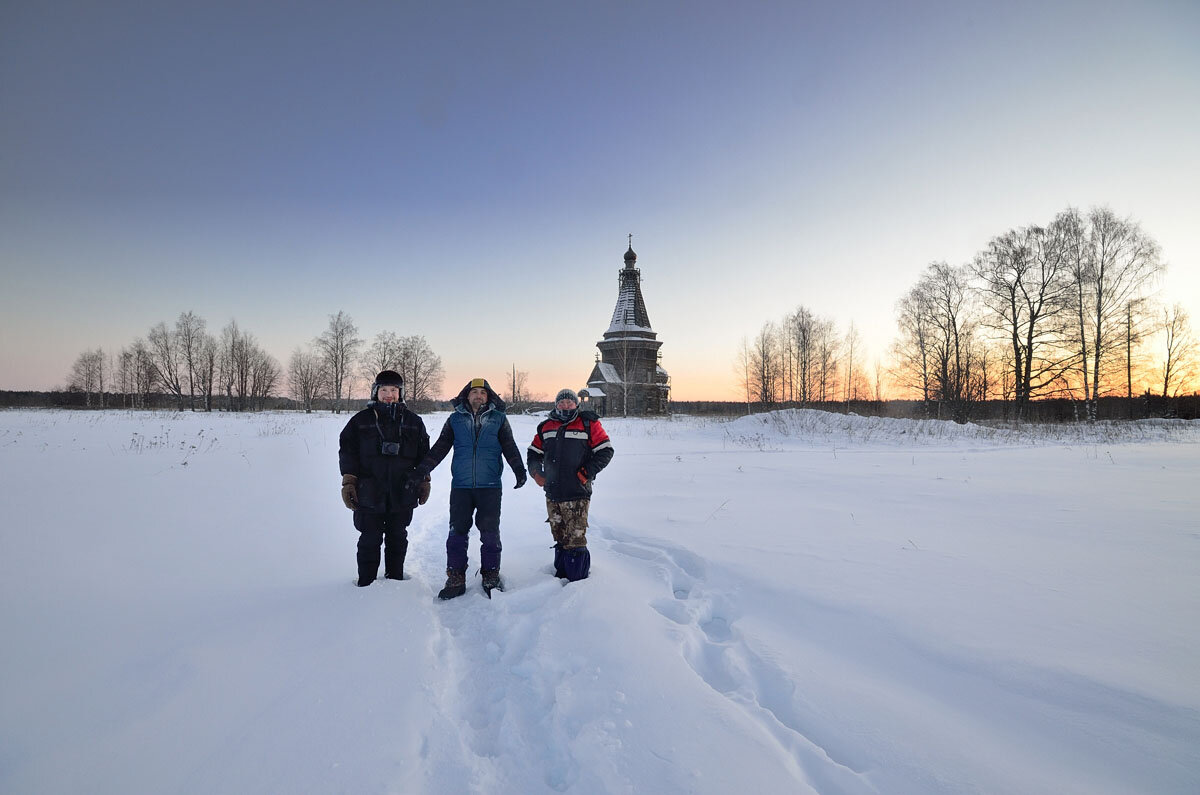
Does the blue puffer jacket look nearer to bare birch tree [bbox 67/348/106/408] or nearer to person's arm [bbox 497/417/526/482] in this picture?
person's arm [bbox 497/417/526/482]

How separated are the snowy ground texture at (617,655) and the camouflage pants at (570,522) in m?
0.41

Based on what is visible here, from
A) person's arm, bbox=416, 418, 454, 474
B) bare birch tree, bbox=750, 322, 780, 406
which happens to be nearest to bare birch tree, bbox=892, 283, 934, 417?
bare birch tree, bbox=750, 322, 780, 406

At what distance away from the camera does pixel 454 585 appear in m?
4.11

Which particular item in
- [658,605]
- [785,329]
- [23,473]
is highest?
[785,329]

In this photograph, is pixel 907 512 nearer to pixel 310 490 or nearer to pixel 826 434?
pixel 310 490

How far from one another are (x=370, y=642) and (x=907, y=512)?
6.33 metres

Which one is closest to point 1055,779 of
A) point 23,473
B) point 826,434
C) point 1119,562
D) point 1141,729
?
point 1141,729

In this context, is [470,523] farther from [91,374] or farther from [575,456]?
[91,374]

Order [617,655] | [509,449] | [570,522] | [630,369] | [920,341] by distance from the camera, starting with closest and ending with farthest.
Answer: [617,655], [570,522], [509,449], [920,341], [630,369]

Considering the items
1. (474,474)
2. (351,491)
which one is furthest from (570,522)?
(351,491)

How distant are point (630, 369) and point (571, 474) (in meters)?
40.6

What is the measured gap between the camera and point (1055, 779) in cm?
191

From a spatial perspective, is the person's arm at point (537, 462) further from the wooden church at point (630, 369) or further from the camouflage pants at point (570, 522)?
the wooden church at point (630, 369)

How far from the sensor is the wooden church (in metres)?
44.2
